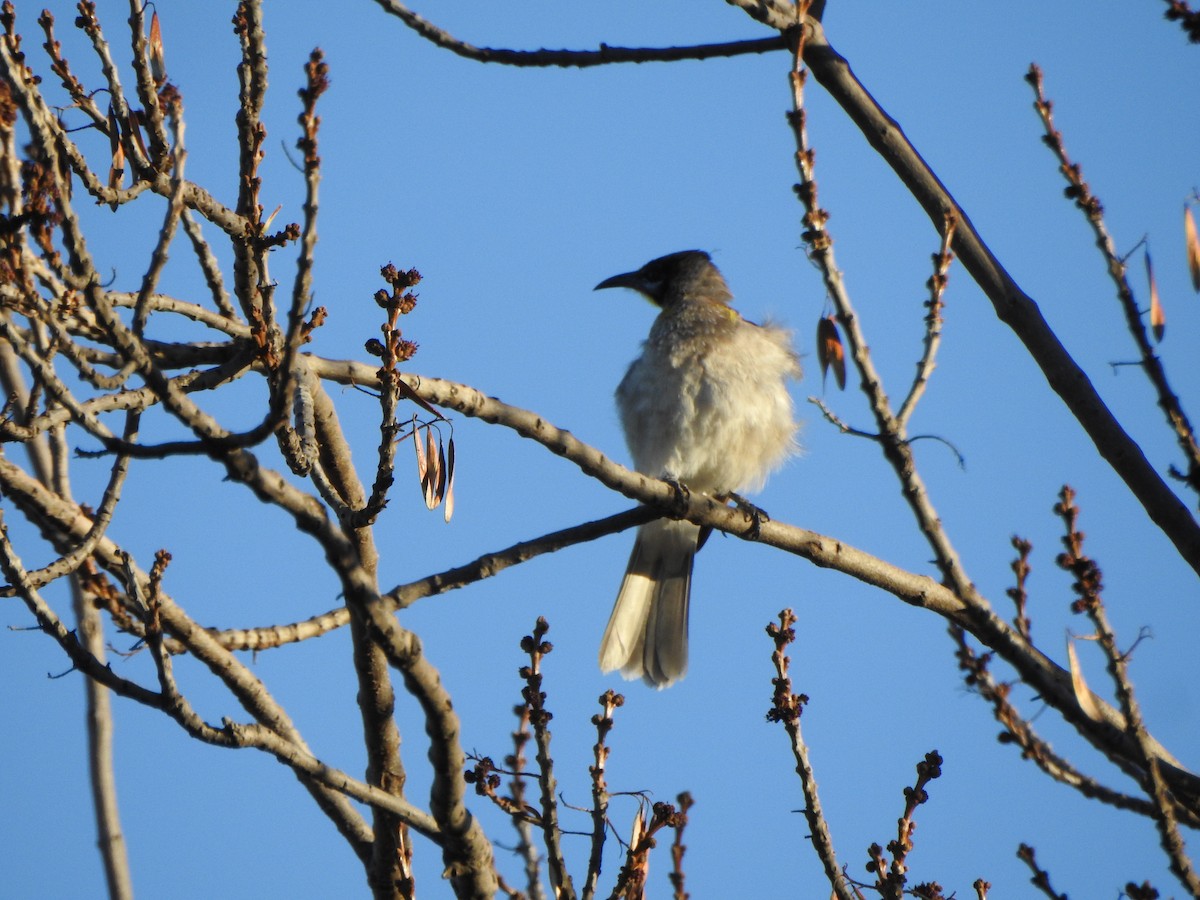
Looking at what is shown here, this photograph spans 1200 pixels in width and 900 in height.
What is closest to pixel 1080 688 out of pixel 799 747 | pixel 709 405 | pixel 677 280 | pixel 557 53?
pixel 799 747

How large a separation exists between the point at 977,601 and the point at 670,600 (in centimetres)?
324

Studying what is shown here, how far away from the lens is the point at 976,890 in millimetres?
3127

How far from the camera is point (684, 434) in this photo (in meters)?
5.90

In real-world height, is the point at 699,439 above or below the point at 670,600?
above

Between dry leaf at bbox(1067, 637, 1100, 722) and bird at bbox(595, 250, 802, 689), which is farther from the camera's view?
bird at bbox(595, 250, 802, 689)

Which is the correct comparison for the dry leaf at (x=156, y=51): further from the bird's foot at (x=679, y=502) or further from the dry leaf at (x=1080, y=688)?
the dry leaf at (x=1080, y=688)

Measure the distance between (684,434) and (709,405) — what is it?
18 cm

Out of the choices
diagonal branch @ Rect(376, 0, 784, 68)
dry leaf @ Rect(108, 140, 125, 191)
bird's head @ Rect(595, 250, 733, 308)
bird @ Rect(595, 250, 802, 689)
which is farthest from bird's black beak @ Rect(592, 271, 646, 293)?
dry leaf @ Rect(108, 140, 125, 191)

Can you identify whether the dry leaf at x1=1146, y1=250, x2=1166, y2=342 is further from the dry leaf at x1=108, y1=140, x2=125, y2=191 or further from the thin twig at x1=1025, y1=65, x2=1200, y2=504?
the dry leaf at x1=108, y1=140, x2=125, y2=191

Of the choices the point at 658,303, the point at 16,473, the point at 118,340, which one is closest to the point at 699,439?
the point at 658,303

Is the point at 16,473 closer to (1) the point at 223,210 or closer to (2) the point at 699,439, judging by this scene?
(1) the point at 223,210

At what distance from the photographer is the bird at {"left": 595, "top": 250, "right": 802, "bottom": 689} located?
586 centimetres

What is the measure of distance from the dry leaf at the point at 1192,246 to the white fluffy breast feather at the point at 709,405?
3023 millimetres

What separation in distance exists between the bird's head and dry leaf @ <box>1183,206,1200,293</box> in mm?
3892
